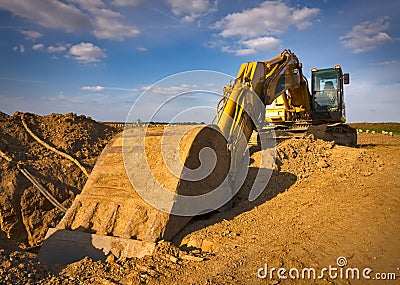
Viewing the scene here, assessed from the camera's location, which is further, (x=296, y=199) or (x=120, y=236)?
(x=296, y=199)

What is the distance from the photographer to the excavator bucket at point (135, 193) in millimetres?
4359

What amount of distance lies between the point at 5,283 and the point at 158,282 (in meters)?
1.38

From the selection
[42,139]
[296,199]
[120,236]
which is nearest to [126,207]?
[120,236]

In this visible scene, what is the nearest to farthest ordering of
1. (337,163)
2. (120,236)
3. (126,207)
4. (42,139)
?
(120,236) < (126,207) < (337,163) < (42,139)

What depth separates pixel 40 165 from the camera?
25.9 feet

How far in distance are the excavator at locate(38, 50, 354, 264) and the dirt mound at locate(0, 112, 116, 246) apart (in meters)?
2.65

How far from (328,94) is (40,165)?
328 inches

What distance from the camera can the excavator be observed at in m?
4.41

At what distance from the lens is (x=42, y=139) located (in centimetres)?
888

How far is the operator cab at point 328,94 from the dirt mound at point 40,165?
6306mm

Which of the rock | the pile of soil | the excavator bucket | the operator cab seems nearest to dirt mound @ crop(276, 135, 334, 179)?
the pile of soil

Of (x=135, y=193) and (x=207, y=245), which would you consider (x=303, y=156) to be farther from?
(x=135, y=193)

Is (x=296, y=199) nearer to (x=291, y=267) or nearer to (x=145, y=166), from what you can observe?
(x=291, y=267)

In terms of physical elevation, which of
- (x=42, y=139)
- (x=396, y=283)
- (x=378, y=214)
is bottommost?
(x=396, y=283)
